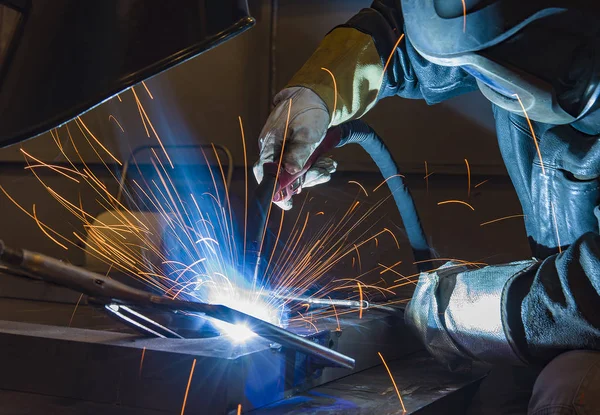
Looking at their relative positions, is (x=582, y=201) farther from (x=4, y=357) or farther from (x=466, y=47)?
(x=4, y=357)

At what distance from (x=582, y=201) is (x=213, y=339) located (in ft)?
3.03

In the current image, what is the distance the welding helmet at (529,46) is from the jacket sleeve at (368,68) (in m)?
0.44

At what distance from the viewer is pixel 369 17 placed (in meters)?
1.83

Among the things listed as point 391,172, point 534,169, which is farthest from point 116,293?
point 391,172

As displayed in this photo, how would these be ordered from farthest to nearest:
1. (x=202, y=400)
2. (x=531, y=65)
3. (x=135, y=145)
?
(x=135, y=145), (x=531, y=65), (x=202, y=400)

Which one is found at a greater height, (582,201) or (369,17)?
(369,17)

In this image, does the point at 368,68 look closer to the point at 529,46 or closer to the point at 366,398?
the point at 529,46

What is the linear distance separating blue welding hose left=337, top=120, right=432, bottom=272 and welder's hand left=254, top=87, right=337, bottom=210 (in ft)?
0.56

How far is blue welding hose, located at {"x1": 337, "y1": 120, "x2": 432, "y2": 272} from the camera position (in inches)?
71.9

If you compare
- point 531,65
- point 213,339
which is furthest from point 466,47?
point 213,339

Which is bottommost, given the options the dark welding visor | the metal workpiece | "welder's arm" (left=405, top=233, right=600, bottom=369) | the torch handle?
"welder's arm" (left=405, top=233, right=600, bottom=369)

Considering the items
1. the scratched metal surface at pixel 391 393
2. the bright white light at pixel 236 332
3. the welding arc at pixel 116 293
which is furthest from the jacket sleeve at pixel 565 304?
the bright white light at pixel 236 332

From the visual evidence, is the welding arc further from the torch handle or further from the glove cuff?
the torch handle

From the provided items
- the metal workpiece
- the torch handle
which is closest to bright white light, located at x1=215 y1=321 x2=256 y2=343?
the metal workpiece
